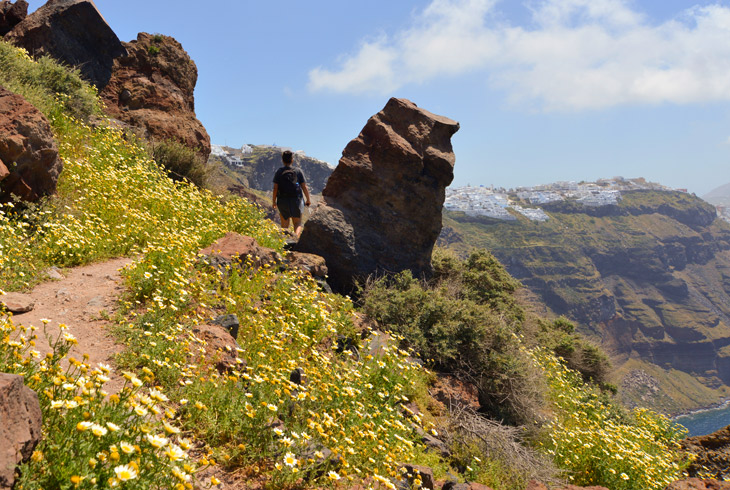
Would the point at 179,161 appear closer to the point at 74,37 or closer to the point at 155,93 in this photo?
the point at 155,93

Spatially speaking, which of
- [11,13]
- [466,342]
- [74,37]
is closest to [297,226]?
[466,342]

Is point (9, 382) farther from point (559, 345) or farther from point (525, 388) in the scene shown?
point (559, 345)

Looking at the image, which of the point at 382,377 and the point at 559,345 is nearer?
the point at 382,377

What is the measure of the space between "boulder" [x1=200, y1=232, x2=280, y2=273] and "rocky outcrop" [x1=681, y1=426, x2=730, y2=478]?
26.6 feet

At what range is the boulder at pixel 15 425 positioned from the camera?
188 centimetres

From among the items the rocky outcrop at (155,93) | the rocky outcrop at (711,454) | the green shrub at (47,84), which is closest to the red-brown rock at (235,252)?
the green shrub at (47,84)

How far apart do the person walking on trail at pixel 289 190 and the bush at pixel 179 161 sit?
3.08m

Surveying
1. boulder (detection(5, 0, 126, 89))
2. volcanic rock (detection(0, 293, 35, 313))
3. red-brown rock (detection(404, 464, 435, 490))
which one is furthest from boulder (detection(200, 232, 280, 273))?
boulder (detection(5, 0, 126, 89))

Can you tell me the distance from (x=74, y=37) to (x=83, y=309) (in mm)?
12518

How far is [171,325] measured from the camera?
439 cm

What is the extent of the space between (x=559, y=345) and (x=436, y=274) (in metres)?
4.09

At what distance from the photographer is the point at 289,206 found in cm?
1034

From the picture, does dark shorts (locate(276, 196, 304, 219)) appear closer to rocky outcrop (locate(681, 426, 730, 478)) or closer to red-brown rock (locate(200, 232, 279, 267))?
red-brown rock (locate(200, 232, 279, 267))

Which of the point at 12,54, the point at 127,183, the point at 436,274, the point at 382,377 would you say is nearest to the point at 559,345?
the point at 436,274
